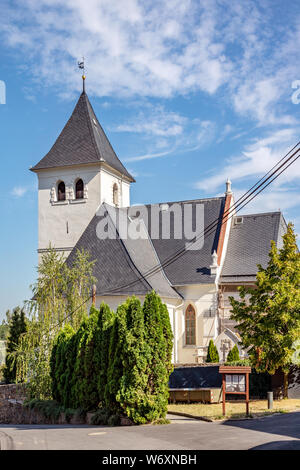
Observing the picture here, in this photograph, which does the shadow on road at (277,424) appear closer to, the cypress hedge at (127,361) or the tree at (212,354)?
the cypress hedge at (127,361)

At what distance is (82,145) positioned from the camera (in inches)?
1726

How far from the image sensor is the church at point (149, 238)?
116 feet

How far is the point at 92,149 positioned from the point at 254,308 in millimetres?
24388

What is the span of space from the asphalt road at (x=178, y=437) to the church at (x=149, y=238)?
57.7ft

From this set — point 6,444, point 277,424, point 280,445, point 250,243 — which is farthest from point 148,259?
point 280,445

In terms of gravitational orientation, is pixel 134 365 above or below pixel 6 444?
above

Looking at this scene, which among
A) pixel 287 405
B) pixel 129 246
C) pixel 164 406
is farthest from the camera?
pixel 129 246

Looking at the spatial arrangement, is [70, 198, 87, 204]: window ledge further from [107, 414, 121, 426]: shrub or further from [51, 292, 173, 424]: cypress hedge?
[107, 414, 121, 426]: shrub

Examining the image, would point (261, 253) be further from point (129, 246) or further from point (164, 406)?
point (164, 406)

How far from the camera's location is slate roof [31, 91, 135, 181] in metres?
43.0

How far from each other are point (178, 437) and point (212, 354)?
20690mm

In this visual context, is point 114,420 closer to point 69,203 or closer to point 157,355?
point 157,355
